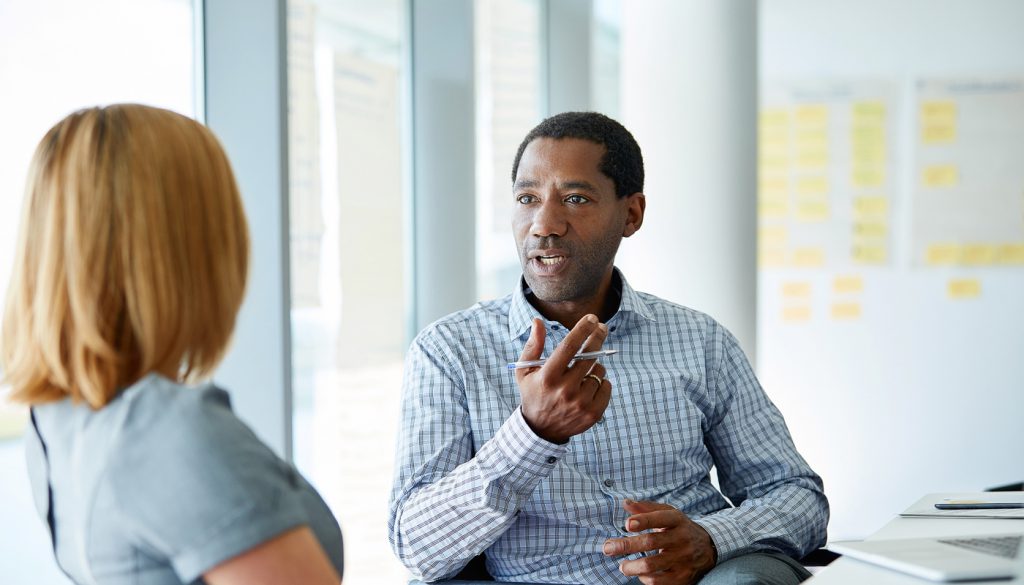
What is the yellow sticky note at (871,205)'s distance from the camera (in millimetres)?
4750

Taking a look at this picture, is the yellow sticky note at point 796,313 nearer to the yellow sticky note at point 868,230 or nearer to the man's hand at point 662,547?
the yellow sticky note at point 868,230

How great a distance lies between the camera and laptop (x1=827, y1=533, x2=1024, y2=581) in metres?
1.26

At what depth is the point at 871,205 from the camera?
4762 mm

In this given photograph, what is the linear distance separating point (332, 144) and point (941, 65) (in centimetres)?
305

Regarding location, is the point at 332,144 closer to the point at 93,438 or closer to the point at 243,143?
the point at 243,143

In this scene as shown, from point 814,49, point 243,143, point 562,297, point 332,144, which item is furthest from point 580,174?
point 814,49

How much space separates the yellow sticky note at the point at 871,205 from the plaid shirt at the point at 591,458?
9.35 ft

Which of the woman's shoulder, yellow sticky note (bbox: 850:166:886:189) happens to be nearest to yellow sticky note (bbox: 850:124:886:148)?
yellow sticky note (bbox: 850:166:886:189)

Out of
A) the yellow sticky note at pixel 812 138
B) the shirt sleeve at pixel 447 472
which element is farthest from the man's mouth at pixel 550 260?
the yellow sticky note at pixel 812 138

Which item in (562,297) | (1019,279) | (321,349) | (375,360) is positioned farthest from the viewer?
(1019,279)

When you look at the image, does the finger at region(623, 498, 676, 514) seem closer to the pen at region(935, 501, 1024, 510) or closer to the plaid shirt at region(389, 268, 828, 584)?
the plaid shirt at region(389, 268, 828, 584)

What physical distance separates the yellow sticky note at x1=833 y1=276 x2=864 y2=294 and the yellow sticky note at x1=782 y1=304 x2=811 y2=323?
169 millimetres

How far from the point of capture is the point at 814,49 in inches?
190

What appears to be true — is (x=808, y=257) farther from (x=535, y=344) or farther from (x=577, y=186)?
(x=535, y=344)
